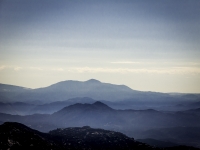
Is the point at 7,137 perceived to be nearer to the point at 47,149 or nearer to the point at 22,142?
the point at 22,142

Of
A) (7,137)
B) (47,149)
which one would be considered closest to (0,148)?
(7,137)

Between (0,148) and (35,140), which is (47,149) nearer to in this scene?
(35,140)

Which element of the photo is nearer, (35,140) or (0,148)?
(0,148)

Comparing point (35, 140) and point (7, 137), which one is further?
point (35, 140)

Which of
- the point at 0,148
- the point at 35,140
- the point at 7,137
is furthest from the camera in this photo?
the point at 35,140

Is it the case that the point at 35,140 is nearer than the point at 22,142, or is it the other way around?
the point at 22,142

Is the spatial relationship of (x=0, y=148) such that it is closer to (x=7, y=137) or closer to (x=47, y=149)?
(x=7, y=137)

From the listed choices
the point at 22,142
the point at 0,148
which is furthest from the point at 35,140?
the point at 0,148

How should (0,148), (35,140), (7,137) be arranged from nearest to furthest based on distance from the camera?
1. (0,148)
2. (7,137)
3. (35,140)

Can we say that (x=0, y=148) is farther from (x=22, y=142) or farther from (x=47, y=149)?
(x=47, y=149)
